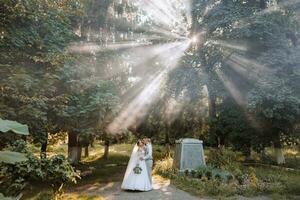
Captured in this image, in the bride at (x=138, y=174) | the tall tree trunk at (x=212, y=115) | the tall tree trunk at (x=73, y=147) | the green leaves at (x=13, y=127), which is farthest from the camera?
→ the tall tree trunk at (x=212, y=115)

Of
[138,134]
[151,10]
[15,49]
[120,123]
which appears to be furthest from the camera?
[138,134]

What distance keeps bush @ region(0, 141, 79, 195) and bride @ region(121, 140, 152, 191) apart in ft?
17.4

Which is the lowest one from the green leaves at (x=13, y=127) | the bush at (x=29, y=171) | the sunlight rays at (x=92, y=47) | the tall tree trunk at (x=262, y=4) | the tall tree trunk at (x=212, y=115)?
the bush at (x=29, y=171)

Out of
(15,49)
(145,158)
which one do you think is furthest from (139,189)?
(15,49)

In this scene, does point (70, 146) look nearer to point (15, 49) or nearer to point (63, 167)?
point (15, 49)

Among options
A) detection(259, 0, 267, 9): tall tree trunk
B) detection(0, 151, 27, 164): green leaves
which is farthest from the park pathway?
detection(259, 0, 267, 9): tall tree trunk

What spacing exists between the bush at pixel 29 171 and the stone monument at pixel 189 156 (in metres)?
10.3

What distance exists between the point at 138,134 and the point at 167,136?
2813 mm

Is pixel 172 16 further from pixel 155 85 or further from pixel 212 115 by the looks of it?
pixel 212 115

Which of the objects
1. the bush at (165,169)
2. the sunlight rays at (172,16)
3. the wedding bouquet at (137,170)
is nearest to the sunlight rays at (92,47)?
the sunlight rays at (172,16)

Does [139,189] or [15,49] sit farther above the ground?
[15,49]

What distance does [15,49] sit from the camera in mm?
13672

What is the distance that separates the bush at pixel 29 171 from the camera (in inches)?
326

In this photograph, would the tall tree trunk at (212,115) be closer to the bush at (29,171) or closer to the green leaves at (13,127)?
the bush at (29,171)
